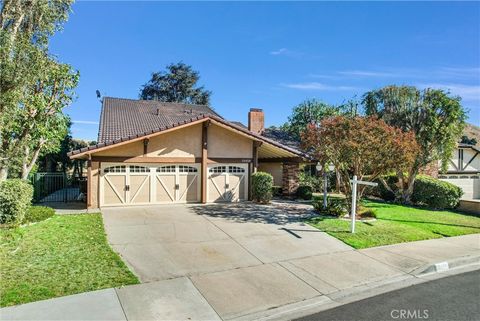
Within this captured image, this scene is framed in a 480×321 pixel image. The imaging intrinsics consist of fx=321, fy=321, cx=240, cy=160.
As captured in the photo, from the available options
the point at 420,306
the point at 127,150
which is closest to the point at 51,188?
the point at 127,150

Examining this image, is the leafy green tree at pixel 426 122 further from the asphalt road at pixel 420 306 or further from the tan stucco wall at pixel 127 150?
the tan stucco wall at pixel 127 150

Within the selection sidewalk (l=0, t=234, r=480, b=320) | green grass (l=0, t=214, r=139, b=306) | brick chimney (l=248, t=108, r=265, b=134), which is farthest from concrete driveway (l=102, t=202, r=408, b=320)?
brick chimney (l=248, t=108, r=265, b=134)

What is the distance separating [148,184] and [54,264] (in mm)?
8419

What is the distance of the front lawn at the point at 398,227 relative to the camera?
34.6 ft

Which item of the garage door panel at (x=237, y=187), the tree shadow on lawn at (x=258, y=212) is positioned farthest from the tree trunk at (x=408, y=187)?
the garage door panel at (x=237, y=187)

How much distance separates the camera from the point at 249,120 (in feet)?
80.7

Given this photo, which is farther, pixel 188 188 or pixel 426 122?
pixel 426 122

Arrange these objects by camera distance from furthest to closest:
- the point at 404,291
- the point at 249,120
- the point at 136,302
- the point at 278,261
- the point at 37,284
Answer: the point at 249,120
the point at 278,261
the point at 404,291
the point at 37,284
the point at 136,302

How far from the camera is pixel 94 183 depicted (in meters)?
14.3

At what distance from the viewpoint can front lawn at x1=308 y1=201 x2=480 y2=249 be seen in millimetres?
10555

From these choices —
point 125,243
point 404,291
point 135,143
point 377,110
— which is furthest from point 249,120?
A: point 404,291

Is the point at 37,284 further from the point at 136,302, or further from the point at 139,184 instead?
the point at 139,184

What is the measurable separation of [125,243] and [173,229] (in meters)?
1.97

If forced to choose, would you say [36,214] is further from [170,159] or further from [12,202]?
[170,159]
